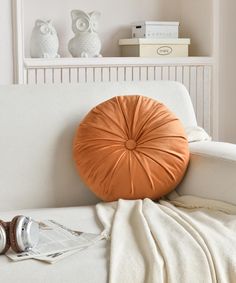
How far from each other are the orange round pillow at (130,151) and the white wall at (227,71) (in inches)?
53.8

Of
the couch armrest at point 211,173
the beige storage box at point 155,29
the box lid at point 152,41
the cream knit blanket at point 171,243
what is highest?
the beige storage box at point 155,29

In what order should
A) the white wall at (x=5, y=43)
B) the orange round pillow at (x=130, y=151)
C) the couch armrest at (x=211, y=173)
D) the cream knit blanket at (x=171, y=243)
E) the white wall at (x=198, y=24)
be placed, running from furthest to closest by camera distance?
the white wall at (x=198, y=24) < the white wall at (x=5, y=43) < the orange round pillow at (x=130, y=151) < the couch armrest at (x=211, y=173) < the cream knit blanket at (x=171, y=243)

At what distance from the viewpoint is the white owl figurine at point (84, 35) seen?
3.37 m

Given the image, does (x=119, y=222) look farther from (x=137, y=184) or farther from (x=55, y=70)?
(x=55, y=70)

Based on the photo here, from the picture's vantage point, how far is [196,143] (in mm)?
2453

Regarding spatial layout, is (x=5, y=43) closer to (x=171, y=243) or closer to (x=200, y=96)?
(x=200, y=96)

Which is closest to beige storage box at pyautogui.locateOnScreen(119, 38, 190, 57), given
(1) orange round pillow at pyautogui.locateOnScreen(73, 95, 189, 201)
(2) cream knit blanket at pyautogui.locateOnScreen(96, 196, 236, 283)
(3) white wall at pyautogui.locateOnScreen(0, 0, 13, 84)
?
(3) white wall at pyautogui.locateOnScreen(0, 0, 13, 84)

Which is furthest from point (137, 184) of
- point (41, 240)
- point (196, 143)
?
point (41, 240)

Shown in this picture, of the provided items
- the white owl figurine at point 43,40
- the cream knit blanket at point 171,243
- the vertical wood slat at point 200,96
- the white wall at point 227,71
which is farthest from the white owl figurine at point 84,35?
the cream knit blanket at point 171,243

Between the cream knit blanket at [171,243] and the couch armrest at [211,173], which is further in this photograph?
the couch armrest at [211,173]

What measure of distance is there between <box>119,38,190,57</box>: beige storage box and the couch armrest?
1.24 m

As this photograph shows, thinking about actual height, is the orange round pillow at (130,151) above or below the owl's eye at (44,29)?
below

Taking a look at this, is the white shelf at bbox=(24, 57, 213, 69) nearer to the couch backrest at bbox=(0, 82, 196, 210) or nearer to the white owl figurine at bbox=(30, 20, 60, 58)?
the white owl figurine at bbox=(30, 20, 60, 58)

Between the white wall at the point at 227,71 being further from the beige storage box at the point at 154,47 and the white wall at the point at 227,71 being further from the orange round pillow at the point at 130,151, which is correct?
the orange round pillow at the point at 130,151
